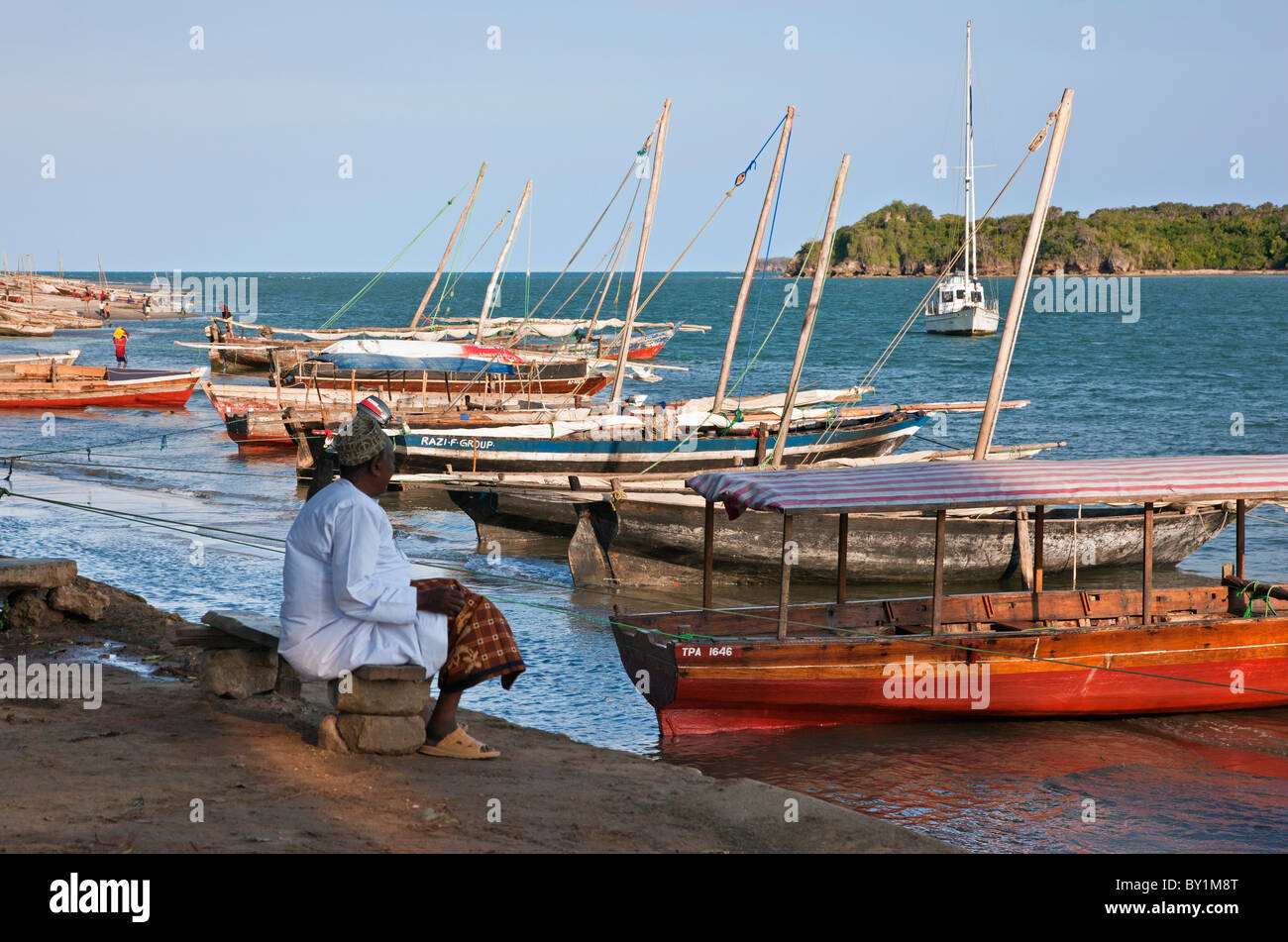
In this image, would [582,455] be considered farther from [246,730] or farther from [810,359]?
[810,359]

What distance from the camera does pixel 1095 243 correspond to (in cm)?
14825

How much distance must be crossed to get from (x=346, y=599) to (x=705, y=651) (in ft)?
14.5

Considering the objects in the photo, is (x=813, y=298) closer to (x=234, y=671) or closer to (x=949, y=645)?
(x=949, y=645)

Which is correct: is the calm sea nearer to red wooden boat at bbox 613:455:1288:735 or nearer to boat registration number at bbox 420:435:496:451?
red wooden boat at bbox 613:455:1288:735

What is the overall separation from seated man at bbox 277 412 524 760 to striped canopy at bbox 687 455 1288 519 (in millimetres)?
4215

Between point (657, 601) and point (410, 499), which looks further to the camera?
point (410, 499)

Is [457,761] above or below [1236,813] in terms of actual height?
above

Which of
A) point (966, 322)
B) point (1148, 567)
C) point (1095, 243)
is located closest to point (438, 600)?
point (1148, 567)

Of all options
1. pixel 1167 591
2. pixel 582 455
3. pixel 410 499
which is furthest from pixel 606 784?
pixel 410 499
